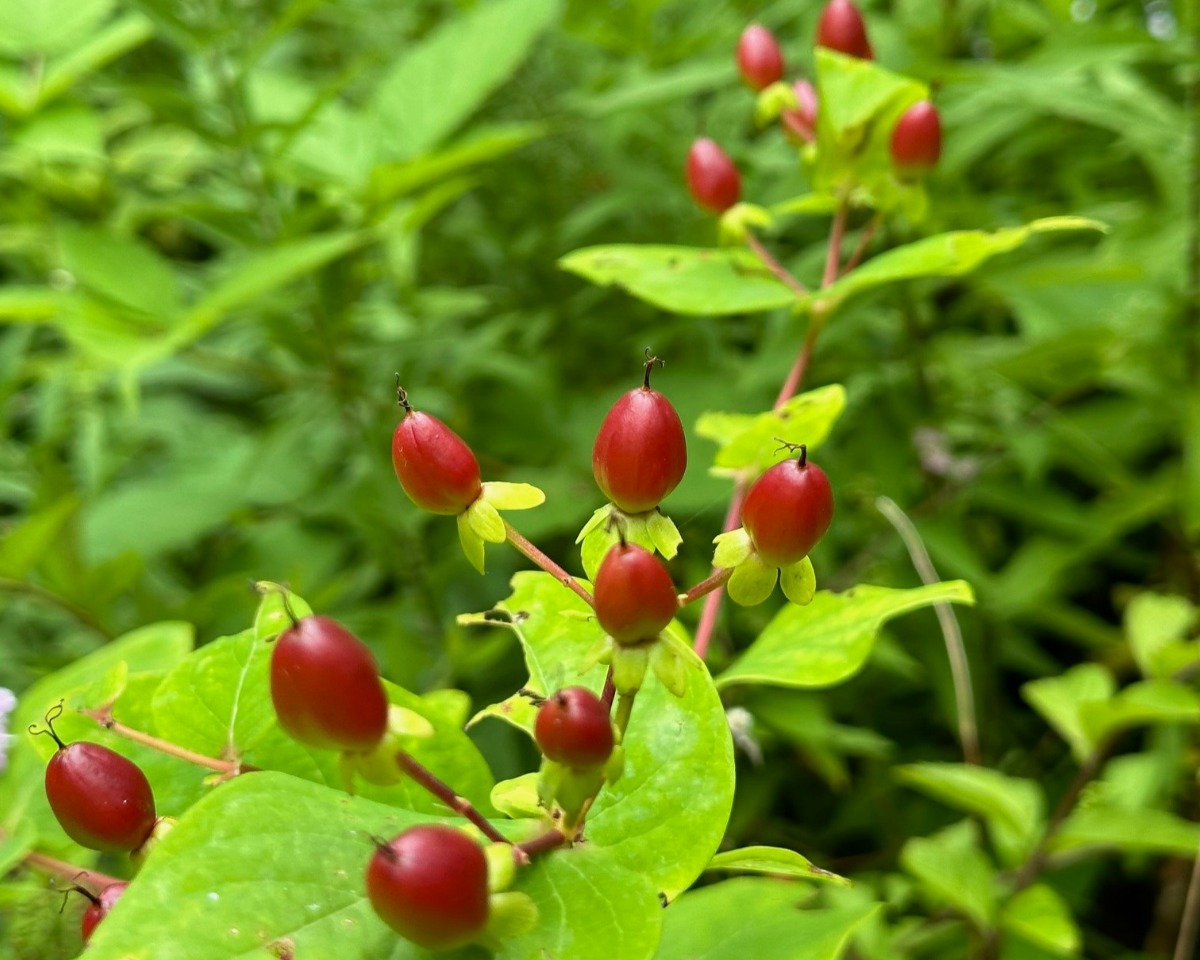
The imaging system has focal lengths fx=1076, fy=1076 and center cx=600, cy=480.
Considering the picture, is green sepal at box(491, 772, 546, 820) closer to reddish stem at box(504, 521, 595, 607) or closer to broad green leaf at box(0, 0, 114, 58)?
reddish stem at box(504, 521, 595, 607)

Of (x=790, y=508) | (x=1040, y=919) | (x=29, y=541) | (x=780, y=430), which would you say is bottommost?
(x=1040, y=919)

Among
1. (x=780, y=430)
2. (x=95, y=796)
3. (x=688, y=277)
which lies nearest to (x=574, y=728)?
(x=95, y=796)

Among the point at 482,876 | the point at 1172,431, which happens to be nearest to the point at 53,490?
the point at 482,876

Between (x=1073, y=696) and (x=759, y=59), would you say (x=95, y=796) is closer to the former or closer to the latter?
(x=759, y=59)

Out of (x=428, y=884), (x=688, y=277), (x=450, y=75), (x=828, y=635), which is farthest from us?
(x=450, y=75)

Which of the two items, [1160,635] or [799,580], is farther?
[1160,635]

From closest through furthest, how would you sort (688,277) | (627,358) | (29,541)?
(688,277) < (29,541) < (627,358)

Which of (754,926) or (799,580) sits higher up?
(799,580)

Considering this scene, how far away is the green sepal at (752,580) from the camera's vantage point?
0.33m

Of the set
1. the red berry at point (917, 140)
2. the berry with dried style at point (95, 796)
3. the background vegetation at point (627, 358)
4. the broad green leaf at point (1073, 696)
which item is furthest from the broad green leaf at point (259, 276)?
the broad green leaf at point (1073, 696)

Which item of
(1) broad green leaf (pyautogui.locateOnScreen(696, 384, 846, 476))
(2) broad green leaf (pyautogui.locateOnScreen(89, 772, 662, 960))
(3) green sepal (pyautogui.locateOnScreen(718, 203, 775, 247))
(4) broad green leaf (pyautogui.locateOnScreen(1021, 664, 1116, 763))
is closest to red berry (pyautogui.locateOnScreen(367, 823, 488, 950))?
(2) broad green leaf (pyautogui.locateOnScreen(89, 772, 662, 960))

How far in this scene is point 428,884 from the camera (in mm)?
245

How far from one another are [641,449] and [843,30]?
0.41 metres

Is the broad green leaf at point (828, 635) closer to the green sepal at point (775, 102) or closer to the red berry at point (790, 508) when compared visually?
the red berry at point (790, 508)
